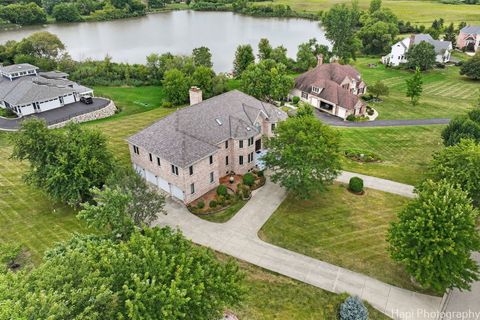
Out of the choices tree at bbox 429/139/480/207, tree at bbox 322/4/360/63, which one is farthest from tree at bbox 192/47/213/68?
tree at bbox 429/139/480/207

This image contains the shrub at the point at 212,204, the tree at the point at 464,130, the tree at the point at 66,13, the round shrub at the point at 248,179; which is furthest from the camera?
the tree at the point at 66,13

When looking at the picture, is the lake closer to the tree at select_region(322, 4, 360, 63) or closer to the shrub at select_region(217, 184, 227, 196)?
the tree at select_region(322, 4, 360, 63)

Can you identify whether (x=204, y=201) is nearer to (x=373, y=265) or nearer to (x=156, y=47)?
(x=373, y=265)

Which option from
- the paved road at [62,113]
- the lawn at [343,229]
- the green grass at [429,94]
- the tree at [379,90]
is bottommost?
the lawn at [343,229]

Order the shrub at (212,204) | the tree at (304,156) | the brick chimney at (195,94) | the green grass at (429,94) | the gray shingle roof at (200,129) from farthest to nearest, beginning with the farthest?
the green grass at (429,94), the brick chimney at (195,94), the gray shingle roof at (200,129), the shrub at (212,204), the tree at (304,156)

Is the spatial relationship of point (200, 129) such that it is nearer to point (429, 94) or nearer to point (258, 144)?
point (258, 144)

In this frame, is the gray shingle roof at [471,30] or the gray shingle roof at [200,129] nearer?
the gray shingle roof at [200,129]

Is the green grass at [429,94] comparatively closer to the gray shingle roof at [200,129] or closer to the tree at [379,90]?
the tree at [379,90]

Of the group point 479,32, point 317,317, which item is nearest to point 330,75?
point 317,317

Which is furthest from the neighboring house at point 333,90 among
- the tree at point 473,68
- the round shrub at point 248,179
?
the tree at point 473,68
